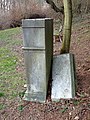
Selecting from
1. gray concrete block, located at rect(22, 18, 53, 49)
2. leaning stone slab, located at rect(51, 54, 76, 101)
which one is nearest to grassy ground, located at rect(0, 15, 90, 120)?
leaning stone slab, located at rect(51, 54, 76, 101)

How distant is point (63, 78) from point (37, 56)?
0.57 meters

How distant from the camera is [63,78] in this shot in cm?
349

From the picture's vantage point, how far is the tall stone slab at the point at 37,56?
3162mm

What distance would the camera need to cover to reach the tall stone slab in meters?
3.16

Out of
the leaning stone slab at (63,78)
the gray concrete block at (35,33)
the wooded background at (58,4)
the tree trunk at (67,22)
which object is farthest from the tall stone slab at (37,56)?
the wooded background at (58,4)

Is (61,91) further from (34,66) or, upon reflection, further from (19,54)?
(19,54)

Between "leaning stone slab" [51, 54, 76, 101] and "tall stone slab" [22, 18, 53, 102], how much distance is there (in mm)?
152

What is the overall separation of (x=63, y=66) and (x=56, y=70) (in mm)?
130

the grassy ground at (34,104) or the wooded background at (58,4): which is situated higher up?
the wooded background at (58,4)

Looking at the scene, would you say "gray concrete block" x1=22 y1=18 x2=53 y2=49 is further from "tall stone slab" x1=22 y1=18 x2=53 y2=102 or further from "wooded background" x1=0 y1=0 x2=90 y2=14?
"wooded background" x1=0 y1=0 x2=90 y2=14

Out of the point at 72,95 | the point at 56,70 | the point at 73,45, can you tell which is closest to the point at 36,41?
the point at 56,70

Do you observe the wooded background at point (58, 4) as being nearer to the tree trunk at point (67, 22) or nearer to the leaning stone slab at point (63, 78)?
the tree trunk at point (67, 22)

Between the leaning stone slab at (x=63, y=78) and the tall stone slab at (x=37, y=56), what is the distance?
152 mm

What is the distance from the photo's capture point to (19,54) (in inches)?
253
